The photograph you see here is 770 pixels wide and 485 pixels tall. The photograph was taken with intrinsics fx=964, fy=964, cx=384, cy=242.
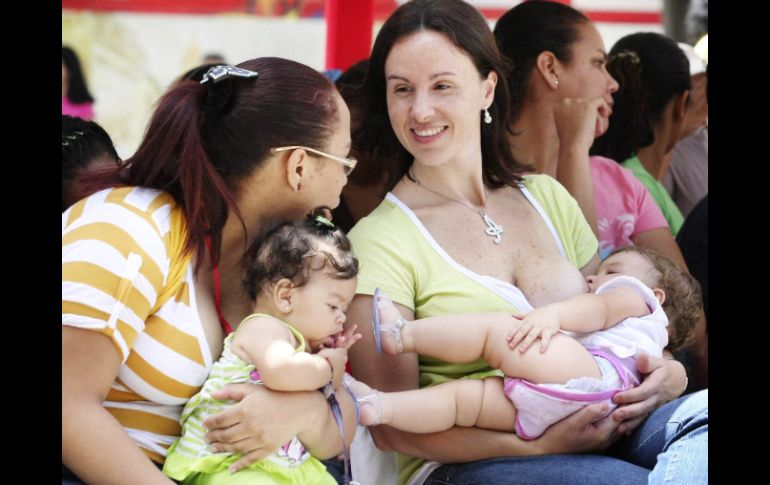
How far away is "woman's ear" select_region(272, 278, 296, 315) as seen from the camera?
77.2 inches

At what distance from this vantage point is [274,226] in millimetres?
2057

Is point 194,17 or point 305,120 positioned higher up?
point 305,120

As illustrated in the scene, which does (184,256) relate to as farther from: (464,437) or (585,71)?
(585,71)

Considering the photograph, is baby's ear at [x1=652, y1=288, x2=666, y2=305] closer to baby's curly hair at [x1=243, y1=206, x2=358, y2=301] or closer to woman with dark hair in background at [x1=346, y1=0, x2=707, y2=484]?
woman with dark hair in background at [x1=346, y1=0, x2=707, y2=484]

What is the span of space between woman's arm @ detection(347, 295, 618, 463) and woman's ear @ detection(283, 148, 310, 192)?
0.35m

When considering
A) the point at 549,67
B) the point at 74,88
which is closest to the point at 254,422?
the point at 549,67

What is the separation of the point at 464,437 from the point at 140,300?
2.61ft

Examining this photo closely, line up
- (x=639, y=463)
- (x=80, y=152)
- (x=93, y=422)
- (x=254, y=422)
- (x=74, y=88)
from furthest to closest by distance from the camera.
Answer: (x=74, y=88) → (x=80, y=152) → (x=639, y=463) → (x=254, y=422) → (x=93, y=422)

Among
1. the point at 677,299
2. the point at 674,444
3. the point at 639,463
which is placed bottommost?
the point at 639,463

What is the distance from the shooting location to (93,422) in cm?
171
